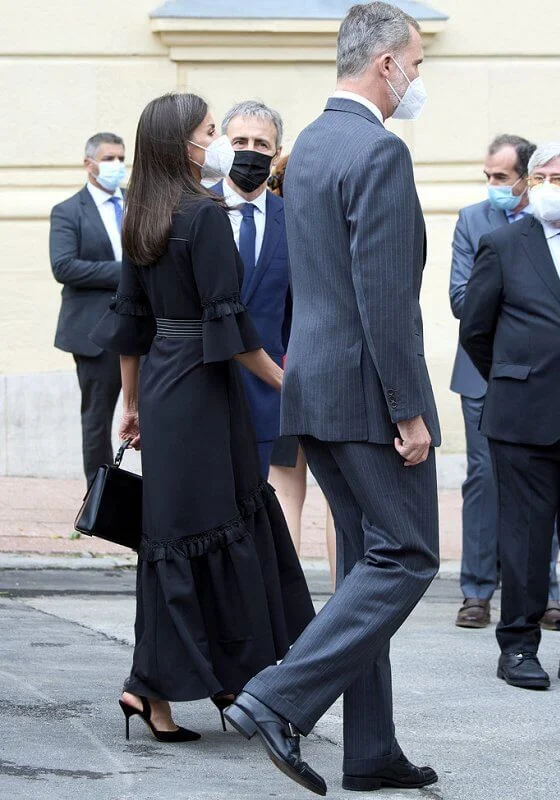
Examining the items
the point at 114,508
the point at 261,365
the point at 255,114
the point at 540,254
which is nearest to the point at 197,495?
the point at 114,508

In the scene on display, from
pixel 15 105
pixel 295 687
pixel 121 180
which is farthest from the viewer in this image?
pixel 15 105

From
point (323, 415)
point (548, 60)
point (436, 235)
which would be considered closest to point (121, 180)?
point (436, 235)

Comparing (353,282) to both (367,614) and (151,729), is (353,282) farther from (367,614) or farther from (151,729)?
(151,729)

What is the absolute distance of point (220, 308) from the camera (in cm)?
458

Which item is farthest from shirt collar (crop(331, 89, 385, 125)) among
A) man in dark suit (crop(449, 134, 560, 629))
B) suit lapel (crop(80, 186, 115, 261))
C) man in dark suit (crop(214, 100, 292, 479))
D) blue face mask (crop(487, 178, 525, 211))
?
suit lapel (crop(80, 186, 115, 261))

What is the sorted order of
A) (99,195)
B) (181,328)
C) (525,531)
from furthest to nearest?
(99,195), (525,531), (181,328)

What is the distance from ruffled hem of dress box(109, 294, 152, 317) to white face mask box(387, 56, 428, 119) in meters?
0.99

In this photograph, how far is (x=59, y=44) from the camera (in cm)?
1071

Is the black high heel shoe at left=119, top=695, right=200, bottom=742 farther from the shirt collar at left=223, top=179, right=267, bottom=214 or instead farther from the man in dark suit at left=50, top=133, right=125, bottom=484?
the man in dark suit at left=50, top=133, right=125, bottom=484

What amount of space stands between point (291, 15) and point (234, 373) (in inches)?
258

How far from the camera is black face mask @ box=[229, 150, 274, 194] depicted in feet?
19.8

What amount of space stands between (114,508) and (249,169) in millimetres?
1755

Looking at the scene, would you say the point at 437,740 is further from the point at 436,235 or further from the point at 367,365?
the point at 436,235

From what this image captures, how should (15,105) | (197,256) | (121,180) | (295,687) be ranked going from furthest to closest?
(15,105) → (121,180) → (197,256) → (295,687)
